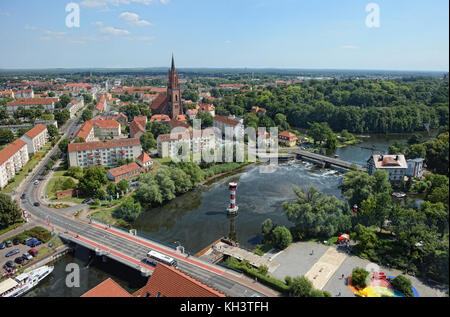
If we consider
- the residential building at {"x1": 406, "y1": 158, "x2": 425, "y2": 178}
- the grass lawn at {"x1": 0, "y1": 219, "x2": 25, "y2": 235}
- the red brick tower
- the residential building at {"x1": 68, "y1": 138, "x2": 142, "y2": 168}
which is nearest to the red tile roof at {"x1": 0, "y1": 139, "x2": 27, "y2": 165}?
the residential building at {"x1": 68, "y1": 138, "x2": 142, "y2": 168}

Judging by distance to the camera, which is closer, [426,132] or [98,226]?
[98,226]

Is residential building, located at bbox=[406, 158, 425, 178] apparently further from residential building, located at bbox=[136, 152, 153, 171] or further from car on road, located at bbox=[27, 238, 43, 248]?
car on road, located at bbox=[27, 238, 43, 248]

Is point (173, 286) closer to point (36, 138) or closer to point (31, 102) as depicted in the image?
point (36, 138)

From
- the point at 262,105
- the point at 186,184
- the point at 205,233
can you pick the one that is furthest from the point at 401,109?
the point at 205,233

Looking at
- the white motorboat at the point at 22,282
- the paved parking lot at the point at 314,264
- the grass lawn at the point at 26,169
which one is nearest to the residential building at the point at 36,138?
the grass lawn at the point at 26,169

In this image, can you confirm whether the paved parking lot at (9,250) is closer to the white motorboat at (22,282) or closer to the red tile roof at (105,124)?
the white motorboat at (22,282)

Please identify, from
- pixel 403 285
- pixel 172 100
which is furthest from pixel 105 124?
pixel 403 285
